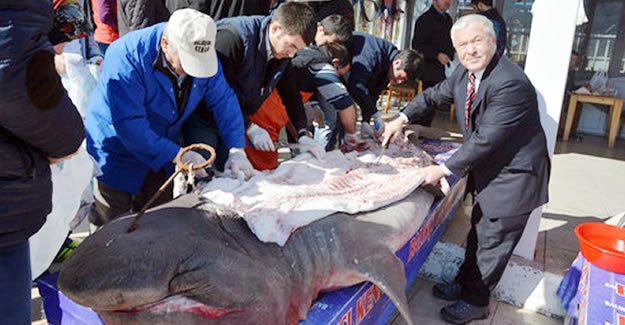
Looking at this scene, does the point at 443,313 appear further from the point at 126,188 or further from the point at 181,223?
the point at 126,188

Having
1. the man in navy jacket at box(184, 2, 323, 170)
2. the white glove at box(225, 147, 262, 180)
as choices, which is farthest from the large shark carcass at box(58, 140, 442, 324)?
the man in navy jacket at box(184, 2, 323, 170)

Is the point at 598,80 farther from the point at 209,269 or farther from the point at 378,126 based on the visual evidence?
the point at 209,269

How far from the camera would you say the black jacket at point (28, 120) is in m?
1.19

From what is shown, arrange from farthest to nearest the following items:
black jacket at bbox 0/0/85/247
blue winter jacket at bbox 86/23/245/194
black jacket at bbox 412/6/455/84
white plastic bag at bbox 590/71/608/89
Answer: white plastic bag at bbox 590/71/608/89
black jacket at bbox 412/6/455/84
blue winter jacket at bbox 86/23/245/194
black jacket at bbox 0/0/85/247

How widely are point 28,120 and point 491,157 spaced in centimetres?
233

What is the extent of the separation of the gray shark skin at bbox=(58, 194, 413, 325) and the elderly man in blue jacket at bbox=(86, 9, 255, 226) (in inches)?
23.0

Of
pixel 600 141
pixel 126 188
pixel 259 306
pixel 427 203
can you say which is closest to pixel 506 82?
pixel 427 203

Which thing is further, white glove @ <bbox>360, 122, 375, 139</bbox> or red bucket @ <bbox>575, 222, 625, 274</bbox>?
white glove @ <bbox>360, 122, 375, 139</bbox>

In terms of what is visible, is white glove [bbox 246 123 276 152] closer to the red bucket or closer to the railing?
the red bucket

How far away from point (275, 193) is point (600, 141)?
819 cm

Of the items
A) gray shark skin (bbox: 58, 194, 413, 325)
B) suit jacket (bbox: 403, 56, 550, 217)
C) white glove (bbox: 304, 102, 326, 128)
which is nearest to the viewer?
gray shark skin (bbox: 58, 194, 413, 325)

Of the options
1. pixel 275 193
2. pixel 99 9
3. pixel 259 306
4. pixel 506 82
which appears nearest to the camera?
pixel 259 306

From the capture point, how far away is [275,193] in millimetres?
2260

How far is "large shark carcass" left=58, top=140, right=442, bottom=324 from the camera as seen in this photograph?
4.49 feet
